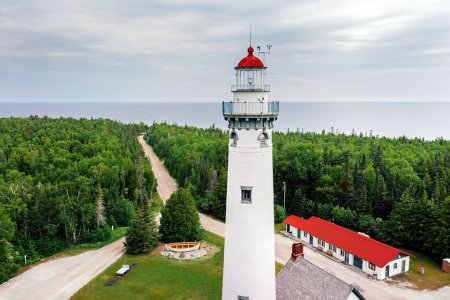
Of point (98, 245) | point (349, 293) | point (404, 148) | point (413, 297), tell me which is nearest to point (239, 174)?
point (349, 293)

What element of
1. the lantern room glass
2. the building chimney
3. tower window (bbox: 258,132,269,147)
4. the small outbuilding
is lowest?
the small outbuilding

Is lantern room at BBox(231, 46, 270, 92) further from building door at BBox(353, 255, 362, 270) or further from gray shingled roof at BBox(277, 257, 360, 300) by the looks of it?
building door at BBox(353, 255, 362, 270)

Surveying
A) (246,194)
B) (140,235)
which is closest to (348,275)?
(140,235)

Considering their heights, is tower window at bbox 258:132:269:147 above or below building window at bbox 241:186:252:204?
above

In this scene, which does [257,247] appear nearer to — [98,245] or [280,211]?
[98,245]

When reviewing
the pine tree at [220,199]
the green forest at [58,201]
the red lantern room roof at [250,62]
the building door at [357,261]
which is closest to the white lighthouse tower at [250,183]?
the red lantern room roof at [250,62]

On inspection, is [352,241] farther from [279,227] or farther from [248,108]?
[248,108]

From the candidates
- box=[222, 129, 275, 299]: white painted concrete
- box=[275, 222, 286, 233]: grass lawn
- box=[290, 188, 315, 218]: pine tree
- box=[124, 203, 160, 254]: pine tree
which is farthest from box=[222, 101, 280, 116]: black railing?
box=[290, 188, 315, 218]: pine tree
